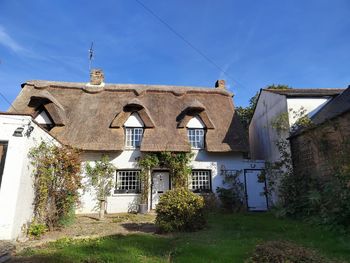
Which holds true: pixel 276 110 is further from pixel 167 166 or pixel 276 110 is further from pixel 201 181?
pixel 167 166

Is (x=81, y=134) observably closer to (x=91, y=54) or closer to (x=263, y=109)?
(x=91, y=54)

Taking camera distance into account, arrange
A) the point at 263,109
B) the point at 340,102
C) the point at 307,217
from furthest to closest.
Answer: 1. the point at 263,109
2. the point at 340,102
3. the point at 307,217

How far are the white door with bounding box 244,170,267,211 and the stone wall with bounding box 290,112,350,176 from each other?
2.68 metres

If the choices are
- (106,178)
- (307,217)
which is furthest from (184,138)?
(307,217)

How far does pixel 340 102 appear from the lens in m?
13.0

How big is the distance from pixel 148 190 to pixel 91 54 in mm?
11764

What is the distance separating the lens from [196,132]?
1669 centimetres

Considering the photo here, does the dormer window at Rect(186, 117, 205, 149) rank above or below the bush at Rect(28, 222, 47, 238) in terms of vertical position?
above

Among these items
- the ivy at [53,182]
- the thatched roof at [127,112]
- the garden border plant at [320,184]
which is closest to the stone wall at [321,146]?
the garden border plant at [320,184]

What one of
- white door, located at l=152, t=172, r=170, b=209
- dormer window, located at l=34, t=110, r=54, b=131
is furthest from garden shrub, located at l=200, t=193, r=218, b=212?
dormer window, located at l=34, t=110, r=54, b=131

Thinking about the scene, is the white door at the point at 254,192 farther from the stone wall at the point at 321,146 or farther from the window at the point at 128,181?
the window at the point at 128,181

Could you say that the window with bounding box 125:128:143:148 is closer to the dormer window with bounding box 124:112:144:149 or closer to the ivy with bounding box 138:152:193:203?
the dormer window with bounding box 124:112:144:149

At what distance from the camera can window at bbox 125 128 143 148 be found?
1594 cm

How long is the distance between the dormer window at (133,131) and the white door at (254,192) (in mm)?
6120
